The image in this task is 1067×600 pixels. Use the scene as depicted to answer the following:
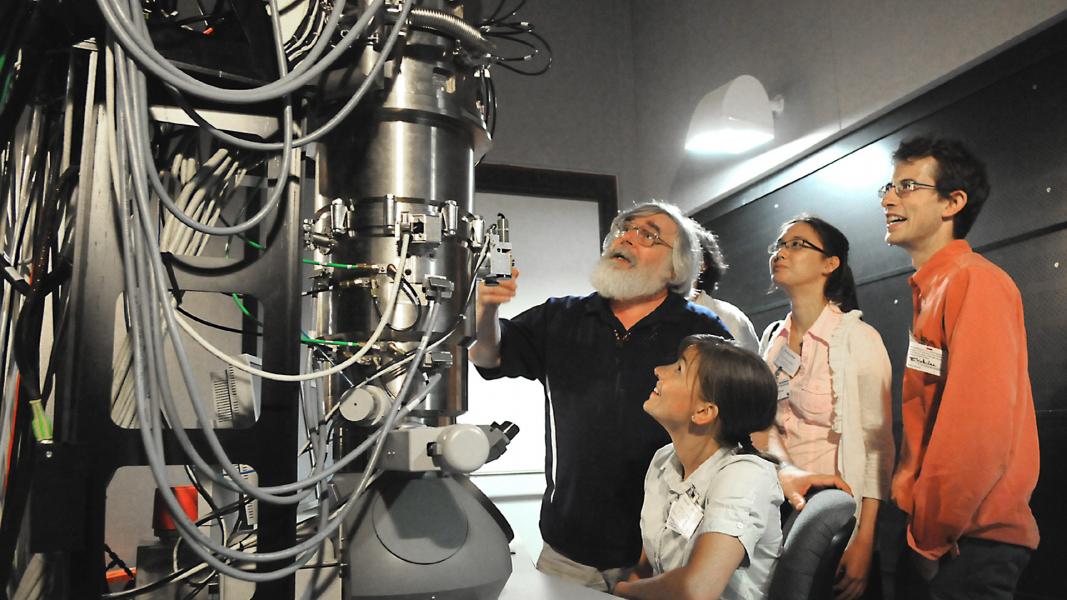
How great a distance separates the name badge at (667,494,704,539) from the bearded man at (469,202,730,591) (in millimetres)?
360

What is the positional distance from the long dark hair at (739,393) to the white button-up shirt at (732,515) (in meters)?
0.04

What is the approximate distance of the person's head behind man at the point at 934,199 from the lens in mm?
1841

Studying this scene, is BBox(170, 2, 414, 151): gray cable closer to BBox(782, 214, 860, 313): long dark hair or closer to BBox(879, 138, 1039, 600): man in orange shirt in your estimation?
BBox(879, 138, 1039, 600): man in orange shirt

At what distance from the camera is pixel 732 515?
1317 millimetres

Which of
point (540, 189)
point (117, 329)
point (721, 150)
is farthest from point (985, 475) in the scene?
point (540, 189)

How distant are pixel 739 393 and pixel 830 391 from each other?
568mm

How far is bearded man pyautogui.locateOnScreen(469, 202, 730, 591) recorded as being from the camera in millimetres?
1756

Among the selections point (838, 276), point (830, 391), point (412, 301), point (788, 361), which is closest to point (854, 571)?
point (830, 391)

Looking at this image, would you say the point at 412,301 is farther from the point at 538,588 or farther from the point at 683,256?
the point at 683,256

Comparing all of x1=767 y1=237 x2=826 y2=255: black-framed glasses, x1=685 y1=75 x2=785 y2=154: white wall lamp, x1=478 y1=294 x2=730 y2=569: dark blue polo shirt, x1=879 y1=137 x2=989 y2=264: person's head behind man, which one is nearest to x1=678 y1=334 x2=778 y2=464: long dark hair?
x1=478 y1=294 x2=730 y2=569: dark blue polo shirt

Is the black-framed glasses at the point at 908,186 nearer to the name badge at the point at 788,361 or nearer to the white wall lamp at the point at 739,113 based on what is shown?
the name badge at the point at 788,361

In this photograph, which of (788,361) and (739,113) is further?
(739,113)

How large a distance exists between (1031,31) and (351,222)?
6.45ft

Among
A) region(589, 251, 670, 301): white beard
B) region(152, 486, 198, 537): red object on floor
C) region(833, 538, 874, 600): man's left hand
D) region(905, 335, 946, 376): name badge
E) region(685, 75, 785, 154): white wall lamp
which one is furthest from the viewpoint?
region(685, 75, 785, 154): white wall lamp
